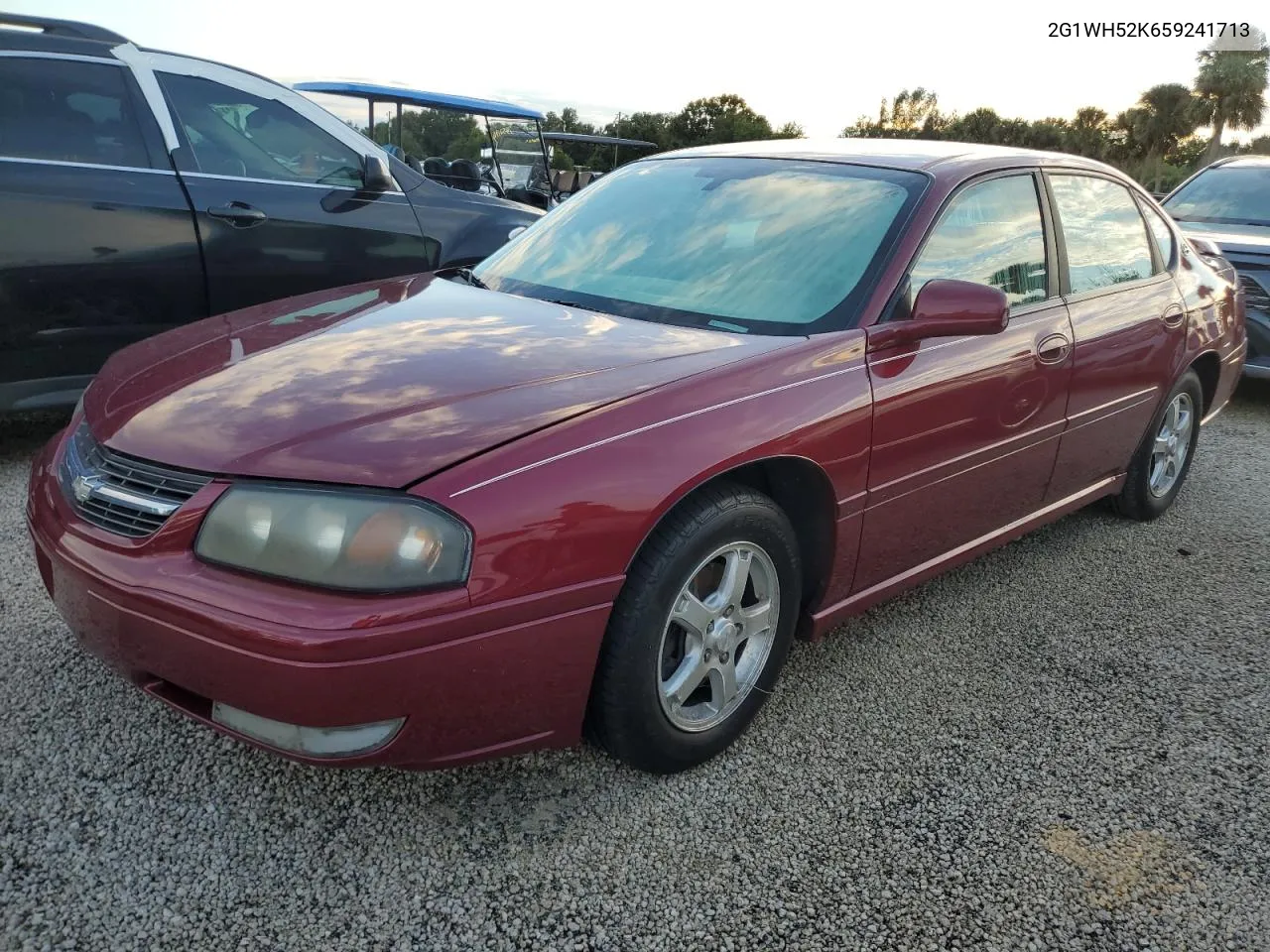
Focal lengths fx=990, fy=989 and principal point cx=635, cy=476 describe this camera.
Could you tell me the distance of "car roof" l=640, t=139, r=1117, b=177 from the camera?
295 cm

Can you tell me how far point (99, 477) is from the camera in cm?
205

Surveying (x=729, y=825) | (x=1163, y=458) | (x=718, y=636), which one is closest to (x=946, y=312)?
(x=718, y=636)

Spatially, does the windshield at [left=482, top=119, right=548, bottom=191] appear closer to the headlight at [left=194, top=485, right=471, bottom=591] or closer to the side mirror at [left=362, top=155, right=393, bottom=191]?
the side mirror at [left=362, top=155, right=393, bottom=191]

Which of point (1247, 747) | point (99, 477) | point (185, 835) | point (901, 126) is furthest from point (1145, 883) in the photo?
point (901, 126)

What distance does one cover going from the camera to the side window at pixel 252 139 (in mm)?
4316

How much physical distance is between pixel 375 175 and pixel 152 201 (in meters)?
1.03

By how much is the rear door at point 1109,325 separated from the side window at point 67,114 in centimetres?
363

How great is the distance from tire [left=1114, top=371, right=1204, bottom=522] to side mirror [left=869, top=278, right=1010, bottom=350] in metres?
1.73

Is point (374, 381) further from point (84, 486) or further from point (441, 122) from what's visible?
point (441, 122)

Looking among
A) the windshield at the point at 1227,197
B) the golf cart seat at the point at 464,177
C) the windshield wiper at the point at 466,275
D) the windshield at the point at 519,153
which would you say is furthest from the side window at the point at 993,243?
the windshield at the point at 519,153

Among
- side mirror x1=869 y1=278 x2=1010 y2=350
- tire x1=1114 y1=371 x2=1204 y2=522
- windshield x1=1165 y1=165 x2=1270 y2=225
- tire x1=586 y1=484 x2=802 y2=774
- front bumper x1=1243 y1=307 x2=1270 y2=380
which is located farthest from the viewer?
windshield x1=1165 y1=165 x2=1270 y2=225

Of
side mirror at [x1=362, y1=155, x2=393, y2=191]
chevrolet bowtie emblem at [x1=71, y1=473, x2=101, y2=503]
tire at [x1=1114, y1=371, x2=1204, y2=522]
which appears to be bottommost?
tire at [x1=1114, y1=371, x2=1204, y2=522]

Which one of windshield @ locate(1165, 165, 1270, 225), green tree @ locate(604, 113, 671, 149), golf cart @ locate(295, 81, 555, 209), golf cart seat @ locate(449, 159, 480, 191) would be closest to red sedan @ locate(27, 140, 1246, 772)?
golf cart seat @ locate(449, 159, 480, 191)

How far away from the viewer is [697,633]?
2.24 m
